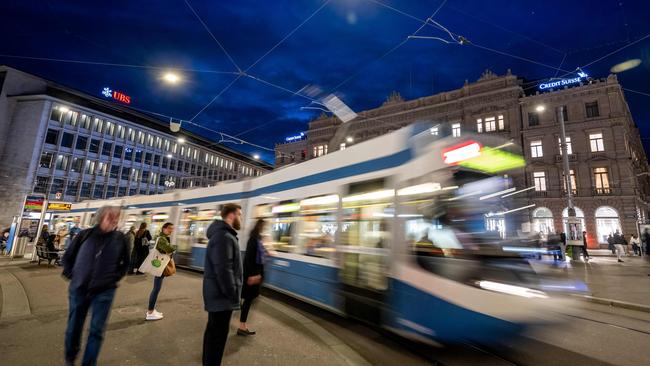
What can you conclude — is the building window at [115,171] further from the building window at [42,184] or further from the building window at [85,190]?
the building window at [42,184]

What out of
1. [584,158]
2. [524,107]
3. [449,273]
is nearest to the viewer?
[449,273]

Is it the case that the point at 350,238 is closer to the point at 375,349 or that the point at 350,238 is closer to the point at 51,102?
the point at 375,349

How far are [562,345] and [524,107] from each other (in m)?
33.2

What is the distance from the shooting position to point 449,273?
4.35 m

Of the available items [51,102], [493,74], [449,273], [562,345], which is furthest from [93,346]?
[51,102]

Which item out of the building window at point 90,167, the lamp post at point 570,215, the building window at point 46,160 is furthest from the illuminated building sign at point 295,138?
the building window at point 46,160

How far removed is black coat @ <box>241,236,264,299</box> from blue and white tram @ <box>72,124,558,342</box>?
5.09ft

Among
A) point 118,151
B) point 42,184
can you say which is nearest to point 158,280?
point 42,184

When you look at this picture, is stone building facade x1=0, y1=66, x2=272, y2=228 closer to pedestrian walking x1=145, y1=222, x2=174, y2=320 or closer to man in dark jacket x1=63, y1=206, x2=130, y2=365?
pedestrian walking x1=145, y1=222, x2=174, y2=320

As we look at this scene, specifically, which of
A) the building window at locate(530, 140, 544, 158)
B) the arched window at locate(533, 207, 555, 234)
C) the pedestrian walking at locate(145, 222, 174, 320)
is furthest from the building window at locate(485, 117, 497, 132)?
the pedestrian walking at locate(145, 222, 174, 320)

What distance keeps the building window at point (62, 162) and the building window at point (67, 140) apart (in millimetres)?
1703

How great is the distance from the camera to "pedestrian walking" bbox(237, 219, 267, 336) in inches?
203

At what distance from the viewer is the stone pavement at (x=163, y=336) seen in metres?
4.18

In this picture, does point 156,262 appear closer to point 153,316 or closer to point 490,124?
point 153,316
